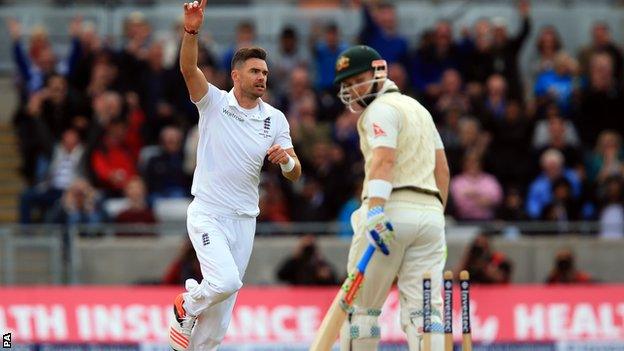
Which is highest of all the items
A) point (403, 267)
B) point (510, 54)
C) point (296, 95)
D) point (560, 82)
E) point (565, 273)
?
point (510, 54)

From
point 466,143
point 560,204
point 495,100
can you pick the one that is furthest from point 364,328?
point 495,100

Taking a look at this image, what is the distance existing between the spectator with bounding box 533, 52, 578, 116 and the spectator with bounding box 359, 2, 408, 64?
2.12 meters

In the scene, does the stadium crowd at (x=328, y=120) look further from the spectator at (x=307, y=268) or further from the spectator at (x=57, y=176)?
the spectator at (x=307, y=268)

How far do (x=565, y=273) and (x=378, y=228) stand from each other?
27.1 feet

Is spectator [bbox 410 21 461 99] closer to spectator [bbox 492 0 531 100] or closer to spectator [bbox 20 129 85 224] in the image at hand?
spectator [bbox 492 0 531 100]

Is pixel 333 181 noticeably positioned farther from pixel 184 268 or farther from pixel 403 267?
pixel 403 267

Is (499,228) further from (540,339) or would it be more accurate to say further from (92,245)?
(92,245)

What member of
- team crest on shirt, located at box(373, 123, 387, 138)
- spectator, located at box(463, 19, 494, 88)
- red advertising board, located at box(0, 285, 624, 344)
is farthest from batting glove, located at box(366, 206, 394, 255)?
spectator, located at box(463, 19, 494, 88)

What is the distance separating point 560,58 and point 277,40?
4643 mm

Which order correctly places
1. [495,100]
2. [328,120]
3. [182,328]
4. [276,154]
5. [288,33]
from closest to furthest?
[276,154], [182,328], [328,120], [495,100], [288,33]

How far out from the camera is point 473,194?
22.6 metres

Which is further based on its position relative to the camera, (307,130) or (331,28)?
(331,28)

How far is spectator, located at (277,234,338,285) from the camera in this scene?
20.8m

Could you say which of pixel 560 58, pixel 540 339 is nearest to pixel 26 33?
pixel 560 58
